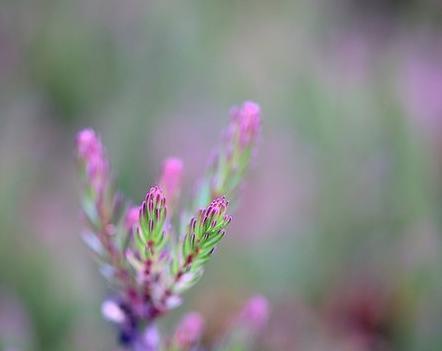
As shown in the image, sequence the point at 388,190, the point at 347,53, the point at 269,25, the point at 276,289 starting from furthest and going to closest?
1. the point at 269,25
2. the point at 347,53
3. the point at 388,190
4. the point at 276,289

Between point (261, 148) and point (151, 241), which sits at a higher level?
point (261, 148)

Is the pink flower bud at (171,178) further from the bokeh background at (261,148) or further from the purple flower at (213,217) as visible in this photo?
the bokeh background at (261,148)

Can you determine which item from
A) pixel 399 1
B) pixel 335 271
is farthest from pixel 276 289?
pixel 399 1

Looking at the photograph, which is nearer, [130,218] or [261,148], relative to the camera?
[130,218]

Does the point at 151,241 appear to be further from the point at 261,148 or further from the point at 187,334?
the point at 261,148

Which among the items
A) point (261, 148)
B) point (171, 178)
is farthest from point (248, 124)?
point (261, 148)

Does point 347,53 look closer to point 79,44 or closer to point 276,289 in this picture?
point 79,44

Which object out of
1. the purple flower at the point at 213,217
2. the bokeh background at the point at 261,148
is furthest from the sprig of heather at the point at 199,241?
the bokeh background at the point at 261,148

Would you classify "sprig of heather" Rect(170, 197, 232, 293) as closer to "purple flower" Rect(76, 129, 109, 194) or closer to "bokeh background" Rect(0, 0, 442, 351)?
"purple flower" Rect(76, 129, 109, 194)
